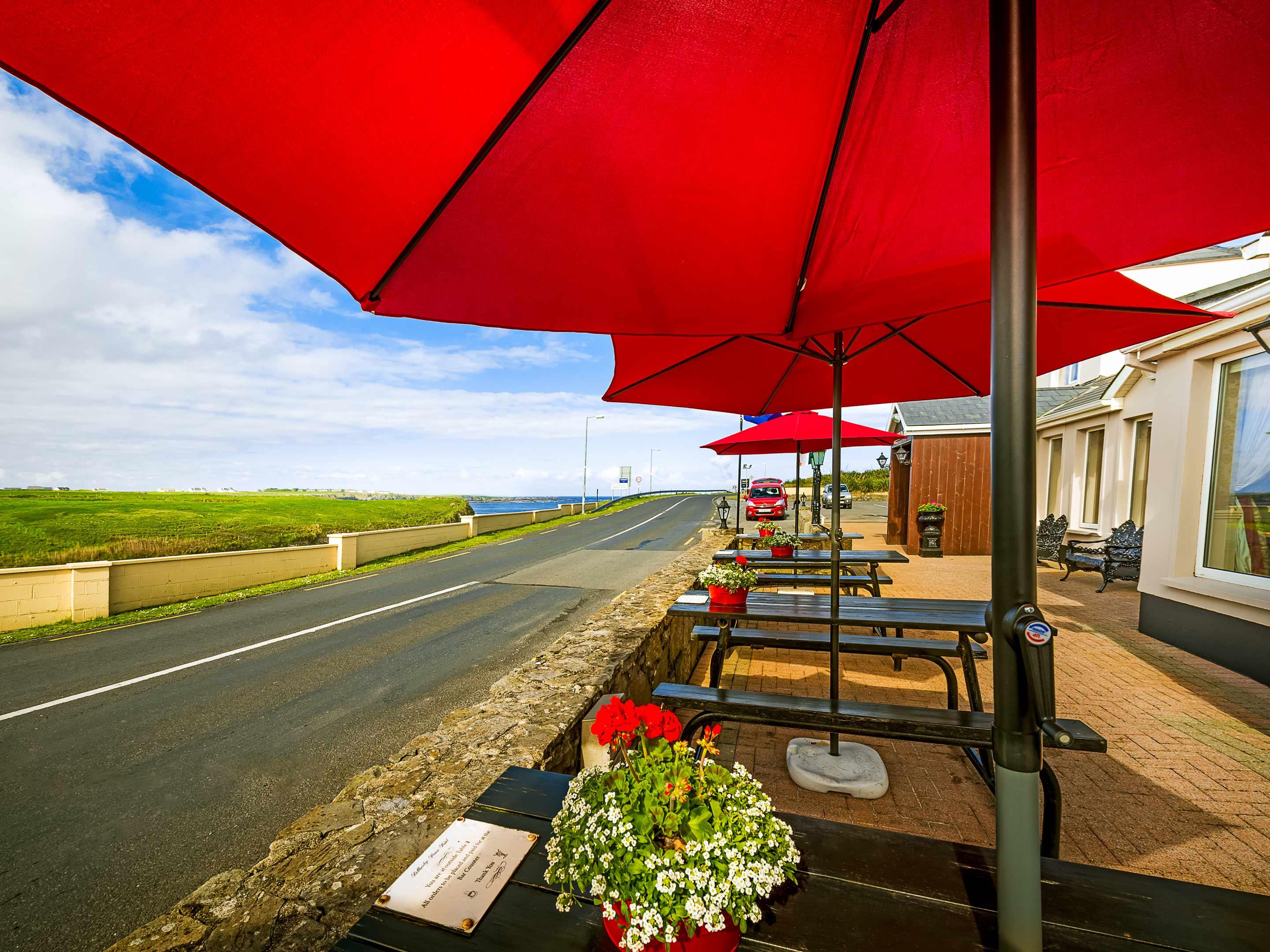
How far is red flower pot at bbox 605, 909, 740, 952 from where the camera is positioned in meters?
1.14

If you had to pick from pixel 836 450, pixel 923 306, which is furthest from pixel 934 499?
pixel 923 306

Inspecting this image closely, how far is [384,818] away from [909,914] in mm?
1720

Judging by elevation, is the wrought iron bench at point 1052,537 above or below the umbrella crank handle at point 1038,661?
below

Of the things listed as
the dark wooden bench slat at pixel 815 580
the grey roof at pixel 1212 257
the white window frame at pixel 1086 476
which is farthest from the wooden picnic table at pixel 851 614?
the grey roof at pixel 1212 257

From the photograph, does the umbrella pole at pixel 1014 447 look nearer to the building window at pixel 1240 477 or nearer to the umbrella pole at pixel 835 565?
the umbrella pole at pixel 835 565

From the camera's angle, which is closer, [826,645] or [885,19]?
[885,19]

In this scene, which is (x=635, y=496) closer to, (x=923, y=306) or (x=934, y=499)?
(x=934, y=499)

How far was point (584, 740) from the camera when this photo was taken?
2908 millimetres

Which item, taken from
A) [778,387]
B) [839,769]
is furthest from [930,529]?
[839,769]

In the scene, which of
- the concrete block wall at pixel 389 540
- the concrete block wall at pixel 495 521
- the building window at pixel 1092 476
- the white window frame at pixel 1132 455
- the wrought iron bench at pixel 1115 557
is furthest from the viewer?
the concrete block wall at pixel 495 521

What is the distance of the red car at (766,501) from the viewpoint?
1011 inches

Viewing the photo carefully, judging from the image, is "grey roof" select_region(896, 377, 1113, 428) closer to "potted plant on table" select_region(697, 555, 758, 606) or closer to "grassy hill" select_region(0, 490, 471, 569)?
"potted plant on table" select_region(697, 555, 758, 606)

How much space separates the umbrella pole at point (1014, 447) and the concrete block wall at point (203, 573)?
584 inches

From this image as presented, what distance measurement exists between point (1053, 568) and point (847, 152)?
12.9m
